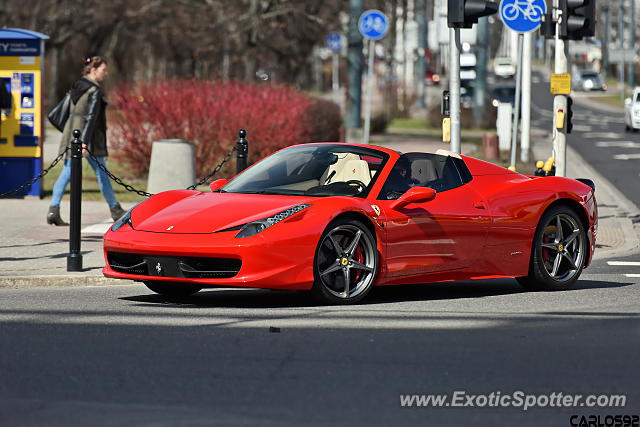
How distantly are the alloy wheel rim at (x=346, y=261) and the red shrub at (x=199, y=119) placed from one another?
12490 mm

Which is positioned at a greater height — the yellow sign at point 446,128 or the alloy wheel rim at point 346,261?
the yellow sign at point 446,128

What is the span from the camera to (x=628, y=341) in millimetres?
8547

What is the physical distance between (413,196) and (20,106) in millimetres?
10165

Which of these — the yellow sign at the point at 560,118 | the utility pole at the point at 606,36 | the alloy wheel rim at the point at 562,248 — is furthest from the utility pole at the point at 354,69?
the utility pole at the point at 606,36

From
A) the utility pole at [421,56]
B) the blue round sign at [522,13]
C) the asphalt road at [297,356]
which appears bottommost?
the asphalt road at [297,356]

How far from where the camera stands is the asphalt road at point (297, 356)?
6.31 m

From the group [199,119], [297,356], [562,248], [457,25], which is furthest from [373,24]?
[297,356]

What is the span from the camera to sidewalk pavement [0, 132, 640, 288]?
11.9 metres

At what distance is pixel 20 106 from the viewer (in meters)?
19.3

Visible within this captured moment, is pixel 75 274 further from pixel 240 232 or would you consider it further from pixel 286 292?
pixel 240 232

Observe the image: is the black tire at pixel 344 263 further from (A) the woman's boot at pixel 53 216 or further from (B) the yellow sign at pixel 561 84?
(B) the yellow sign at pixel 561 84

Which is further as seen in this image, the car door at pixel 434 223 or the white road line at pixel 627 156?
the white road line at pixel 627 156

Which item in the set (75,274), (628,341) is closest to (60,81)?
(75,274)

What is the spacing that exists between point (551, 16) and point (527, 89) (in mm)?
9670
